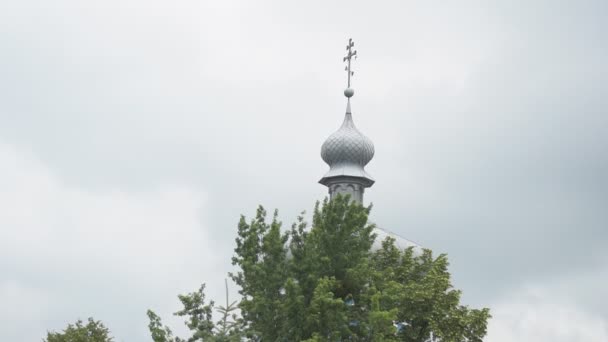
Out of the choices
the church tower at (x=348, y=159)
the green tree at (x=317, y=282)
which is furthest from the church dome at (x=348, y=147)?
the green tree at (x=317, y=282)

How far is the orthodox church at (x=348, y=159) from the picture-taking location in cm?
4562

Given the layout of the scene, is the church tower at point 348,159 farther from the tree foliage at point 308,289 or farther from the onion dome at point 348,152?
the tree foliage at point 308,289

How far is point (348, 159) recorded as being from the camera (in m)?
45.9

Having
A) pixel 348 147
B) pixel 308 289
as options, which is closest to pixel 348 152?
pixel 348 147

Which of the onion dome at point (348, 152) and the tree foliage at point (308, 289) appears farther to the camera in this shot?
the onion dome at point (348, 152)

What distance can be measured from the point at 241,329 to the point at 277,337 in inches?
60.1

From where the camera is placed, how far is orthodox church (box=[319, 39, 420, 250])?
45625mm

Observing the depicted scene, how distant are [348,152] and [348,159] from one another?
0.38 meters

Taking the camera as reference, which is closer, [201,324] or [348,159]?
[201,324]

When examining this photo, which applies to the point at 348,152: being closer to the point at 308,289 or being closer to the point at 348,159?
the point at 348,159

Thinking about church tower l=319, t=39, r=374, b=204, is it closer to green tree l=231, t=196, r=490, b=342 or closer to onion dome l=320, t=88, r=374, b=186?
onion dome l=320, t=88, r=374, b=186

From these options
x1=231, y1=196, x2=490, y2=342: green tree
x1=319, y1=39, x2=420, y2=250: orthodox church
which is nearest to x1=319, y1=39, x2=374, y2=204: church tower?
x1=319, y1=39, x2=420, y2=250: orthodox church

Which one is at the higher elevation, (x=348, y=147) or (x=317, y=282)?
(x=348, y=147)

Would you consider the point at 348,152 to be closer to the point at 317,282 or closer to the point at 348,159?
the point at 348,159
